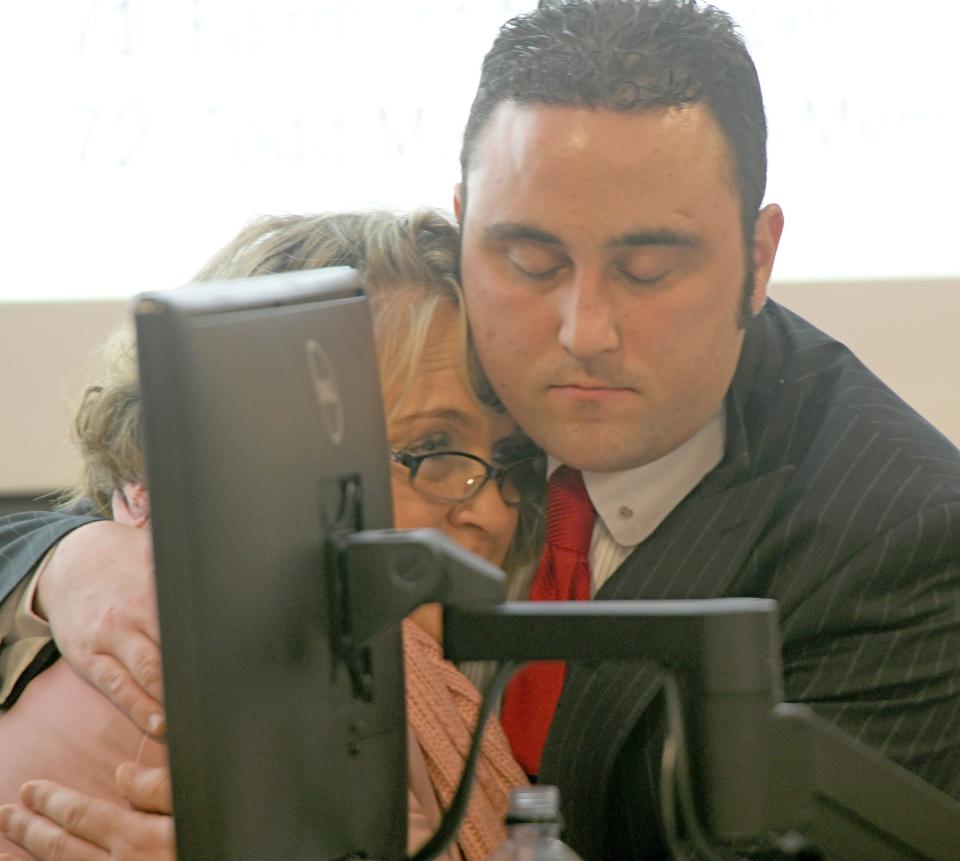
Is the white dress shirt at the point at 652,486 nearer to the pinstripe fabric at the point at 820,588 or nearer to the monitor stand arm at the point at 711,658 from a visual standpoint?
the pinstripe fabric at the point at 820,588

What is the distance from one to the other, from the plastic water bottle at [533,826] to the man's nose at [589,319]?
0.55 metres

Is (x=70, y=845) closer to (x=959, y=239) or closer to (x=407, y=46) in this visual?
(x=407, y=46)

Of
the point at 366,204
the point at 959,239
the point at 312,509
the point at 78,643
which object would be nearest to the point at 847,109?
the point at 959,239

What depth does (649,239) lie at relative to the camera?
142 cm

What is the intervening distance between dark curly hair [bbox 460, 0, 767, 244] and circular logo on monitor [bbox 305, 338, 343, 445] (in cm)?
65

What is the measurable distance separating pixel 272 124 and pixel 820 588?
1.49 metres

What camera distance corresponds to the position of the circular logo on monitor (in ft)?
2.80

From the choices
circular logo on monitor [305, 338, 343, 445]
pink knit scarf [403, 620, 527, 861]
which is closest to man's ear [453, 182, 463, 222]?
pink knit scarf [403, 620, 527, 861]

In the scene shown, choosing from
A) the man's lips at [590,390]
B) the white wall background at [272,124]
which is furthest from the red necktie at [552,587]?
the white wall background at [272,124]

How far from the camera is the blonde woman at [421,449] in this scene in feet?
4.70

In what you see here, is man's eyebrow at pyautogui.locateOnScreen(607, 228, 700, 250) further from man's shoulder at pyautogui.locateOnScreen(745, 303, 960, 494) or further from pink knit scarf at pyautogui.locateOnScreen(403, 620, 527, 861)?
pink knit scarf at pyautogui.locateOnScreen(403, 620, 527, 861)

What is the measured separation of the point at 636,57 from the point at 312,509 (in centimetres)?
76

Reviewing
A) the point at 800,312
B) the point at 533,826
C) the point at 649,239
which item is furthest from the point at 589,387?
the point at 800,312

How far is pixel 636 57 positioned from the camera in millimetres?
1444
